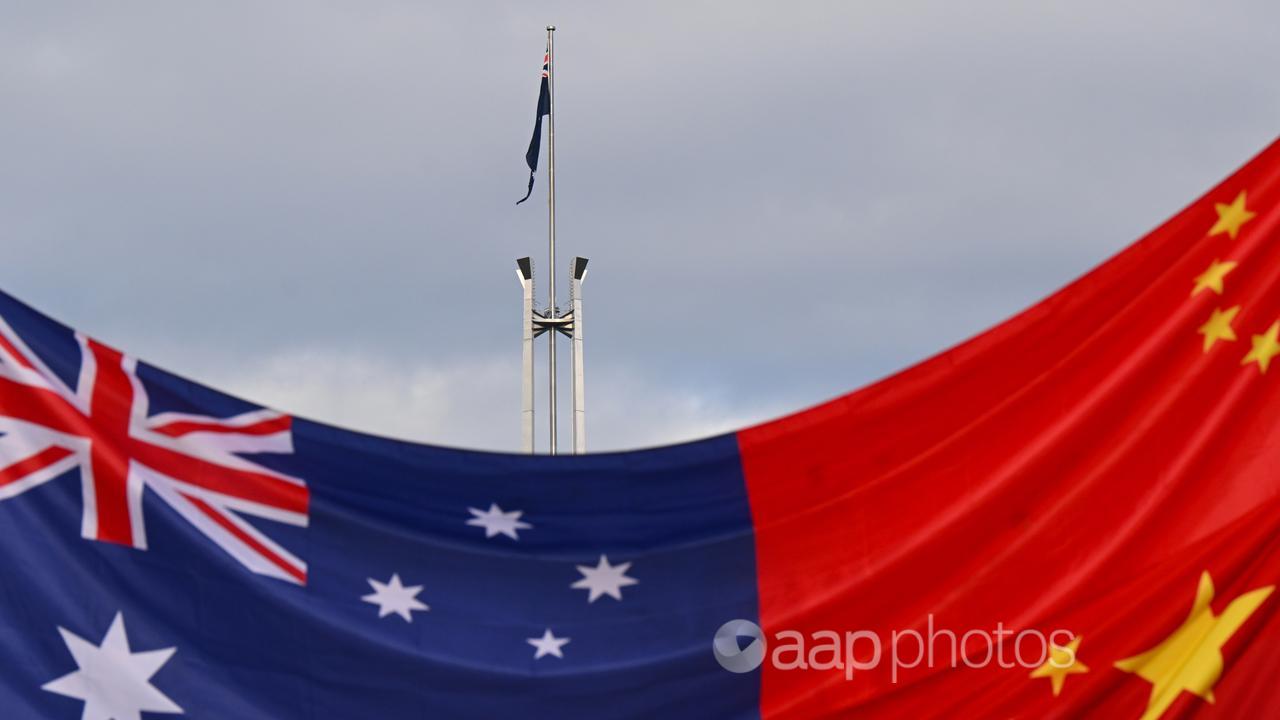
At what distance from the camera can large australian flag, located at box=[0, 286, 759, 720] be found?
5.79 meters

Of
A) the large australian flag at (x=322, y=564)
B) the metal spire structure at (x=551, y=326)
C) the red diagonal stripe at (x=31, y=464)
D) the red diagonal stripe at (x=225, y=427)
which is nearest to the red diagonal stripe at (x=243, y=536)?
the large australian flag at (x=322, y=564)

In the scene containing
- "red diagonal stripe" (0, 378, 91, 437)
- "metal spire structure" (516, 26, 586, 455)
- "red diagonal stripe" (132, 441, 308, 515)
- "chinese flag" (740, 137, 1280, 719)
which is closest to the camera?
"chinese flag" (740, 137, 1280, 719)

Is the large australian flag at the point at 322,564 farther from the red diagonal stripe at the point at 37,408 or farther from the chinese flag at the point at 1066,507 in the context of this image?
the chinese flag at the point at 1066,507

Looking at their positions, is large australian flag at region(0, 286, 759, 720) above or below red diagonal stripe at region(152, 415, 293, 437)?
below

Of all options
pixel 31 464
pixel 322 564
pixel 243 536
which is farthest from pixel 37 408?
pixel 322 564

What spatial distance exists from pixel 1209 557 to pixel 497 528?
236 cm

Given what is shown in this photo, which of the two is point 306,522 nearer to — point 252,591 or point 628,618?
point 252,591

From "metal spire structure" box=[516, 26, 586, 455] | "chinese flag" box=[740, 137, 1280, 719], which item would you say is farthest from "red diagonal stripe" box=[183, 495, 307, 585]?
"metal spire structure" box=[516, 26, 586, 455]

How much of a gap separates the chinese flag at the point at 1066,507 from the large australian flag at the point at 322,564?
12.9 inches

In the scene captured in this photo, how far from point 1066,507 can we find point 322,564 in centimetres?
251

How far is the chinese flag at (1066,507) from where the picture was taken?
19.0ft

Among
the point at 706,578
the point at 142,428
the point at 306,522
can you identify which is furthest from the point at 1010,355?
Result: the point at 142,428

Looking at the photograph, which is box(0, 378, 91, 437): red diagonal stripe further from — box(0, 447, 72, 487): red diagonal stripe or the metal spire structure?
the metal spire structure

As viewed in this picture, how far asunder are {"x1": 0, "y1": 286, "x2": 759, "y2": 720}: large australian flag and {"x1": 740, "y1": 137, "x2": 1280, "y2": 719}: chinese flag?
328 mm
